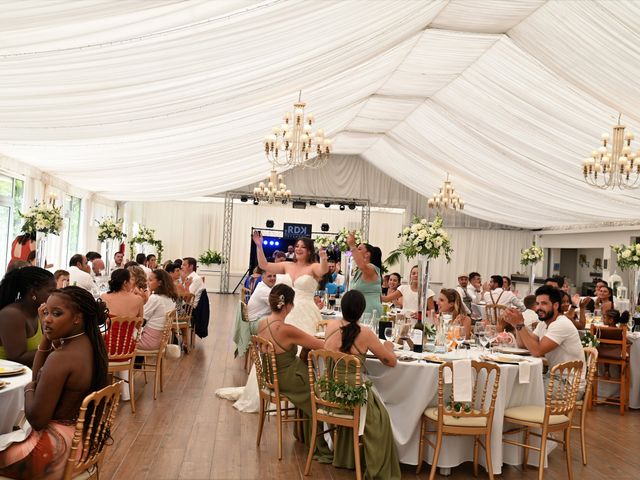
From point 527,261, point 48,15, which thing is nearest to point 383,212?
point 527,261

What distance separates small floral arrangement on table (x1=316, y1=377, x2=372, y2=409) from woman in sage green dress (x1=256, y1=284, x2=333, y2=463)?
1.54ft

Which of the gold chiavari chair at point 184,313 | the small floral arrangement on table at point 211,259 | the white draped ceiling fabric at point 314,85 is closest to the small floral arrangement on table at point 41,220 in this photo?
the white draped ceiling fabric at point 314,85

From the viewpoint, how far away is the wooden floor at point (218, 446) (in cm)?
483

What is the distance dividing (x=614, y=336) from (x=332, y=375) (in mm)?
4232

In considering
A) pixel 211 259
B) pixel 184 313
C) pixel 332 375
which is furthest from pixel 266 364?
pixel 211 259

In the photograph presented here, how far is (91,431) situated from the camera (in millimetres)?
3170

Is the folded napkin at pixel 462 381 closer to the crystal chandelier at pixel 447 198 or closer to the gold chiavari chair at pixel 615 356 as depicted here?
the gold chiavari chair at pixel 615 356

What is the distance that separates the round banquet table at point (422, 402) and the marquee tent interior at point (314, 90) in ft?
9.38

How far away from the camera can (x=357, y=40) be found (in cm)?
735

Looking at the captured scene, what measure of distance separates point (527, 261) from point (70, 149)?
11344 mm

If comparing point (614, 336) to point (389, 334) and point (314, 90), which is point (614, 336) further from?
point (314, 90)

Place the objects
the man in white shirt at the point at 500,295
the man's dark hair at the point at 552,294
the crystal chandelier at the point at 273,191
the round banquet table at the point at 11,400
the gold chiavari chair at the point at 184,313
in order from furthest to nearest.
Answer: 1. the crystal chandelier at the point at 273,191
2. the man in white shirt at the point at 500,295
3. the gold chiavari chair at the point at 184,313
4. the man's dark hair at the point at 552,294
5. the round banquet table at the point at 11,400

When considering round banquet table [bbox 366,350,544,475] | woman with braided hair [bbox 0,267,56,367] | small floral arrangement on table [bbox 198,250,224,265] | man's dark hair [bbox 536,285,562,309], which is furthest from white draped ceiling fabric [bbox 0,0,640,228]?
small floral arrangement on table [bbox 198,250,224,265]

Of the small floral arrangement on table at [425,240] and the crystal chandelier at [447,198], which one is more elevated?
the crystal chandelier at [447,198]
